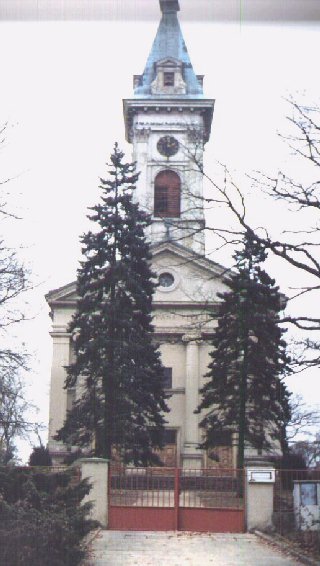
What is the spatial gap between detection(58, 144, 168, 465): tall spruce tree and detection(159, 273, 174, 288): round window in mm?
6332

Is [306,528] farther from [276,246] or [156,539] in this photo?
[276,246]

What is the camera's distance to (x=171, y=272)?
31.5 metres

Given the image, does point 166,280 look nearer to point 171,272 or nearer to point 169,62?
point 171,272

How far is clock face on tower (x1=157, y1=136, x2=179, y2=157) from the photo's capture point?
36656 mm

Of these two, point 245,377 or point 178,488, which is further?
point 245,377

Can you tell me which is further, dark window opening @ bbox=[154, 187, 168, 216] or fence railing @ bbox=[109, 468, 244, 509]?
dark window opening @ bbox=[154, 187, 168, 216]

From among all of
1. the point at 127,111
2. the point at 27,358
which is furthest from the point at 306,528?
the point at 127,111

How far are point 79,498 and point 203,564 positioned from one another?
6.07ft

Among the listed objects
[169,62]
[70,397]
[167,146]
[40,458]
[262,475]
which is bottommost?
[262,475]

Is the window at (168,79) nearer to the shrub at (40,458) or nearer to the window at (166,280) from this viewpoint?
the window at (166,280)

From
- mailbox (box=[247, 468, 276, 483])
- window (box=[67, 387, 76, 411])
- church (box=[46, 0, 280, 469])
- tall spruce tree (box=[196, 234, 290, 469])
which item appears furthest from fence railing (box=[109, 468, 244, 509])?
window (box=[67, 387, 76, 411])

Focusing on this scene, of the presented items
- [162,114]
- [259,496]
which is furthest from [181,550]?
[162,114]

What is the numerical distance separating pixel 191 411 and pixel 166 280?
5.24m

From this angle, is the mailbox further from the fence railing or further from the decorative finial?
the decorative finial
